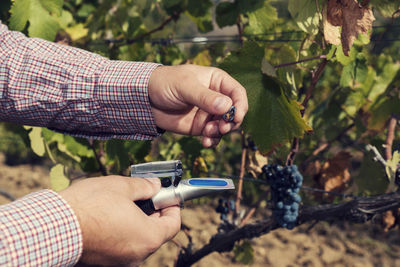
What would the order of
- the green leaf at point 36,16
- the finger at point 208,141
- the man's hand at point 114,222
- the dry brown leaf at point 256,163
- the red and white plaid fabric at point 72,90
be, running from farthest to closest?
1. the dry brown leaf at point 256,163
2. the green leaf at point 36,16
3. the red and white plaid fabric at point 72,90
4. the finger at point 208,141
5. the man's hand at point 114,222

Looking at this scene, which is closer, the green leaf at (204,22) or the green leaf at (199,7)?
the green leaf at (199,7)

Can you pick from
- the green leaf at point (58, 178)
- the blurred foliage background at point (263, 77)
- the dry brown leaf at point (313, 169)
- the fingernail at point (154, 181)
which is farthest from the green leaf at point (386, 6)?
the green leaf at point (58, 178)

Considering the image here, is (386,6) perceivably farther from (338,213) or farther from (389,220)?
(389,220)

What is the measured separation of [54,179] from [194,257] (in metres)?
0.95

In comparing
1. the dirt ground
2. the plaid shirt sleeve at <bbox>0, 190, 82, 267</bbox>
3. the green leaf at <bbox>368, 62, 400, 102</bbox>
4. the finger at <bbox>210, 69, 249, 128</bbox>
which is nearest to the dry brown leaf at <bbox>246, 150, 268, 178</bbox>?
the finger at <bbox>210, 69, 249, 128</bbox>

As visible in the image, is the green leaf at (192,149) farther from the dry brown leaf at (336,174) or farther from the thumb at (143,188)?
the thumb at (143,188)

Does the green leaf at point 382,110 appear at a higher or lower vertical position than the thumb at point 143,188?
higher

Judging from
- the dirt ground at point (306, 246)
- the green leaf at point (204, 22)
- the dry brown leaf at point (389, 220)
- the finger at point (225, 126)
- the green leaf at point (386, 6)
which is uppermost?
the green leaf at point (386, 6)

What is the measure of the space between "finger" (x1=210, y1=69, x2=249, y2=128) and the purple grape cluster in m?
0.68

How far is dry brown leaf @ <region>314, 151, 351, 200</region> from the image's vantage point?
6.43 ft

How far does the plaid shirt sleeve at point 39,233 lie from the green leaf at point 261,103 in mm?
816

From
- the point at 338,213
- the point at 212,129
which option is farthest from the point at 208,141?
the point at 338,213

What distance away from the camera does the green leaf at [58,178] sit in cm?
203

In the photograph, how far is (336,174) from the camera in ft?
6.50
